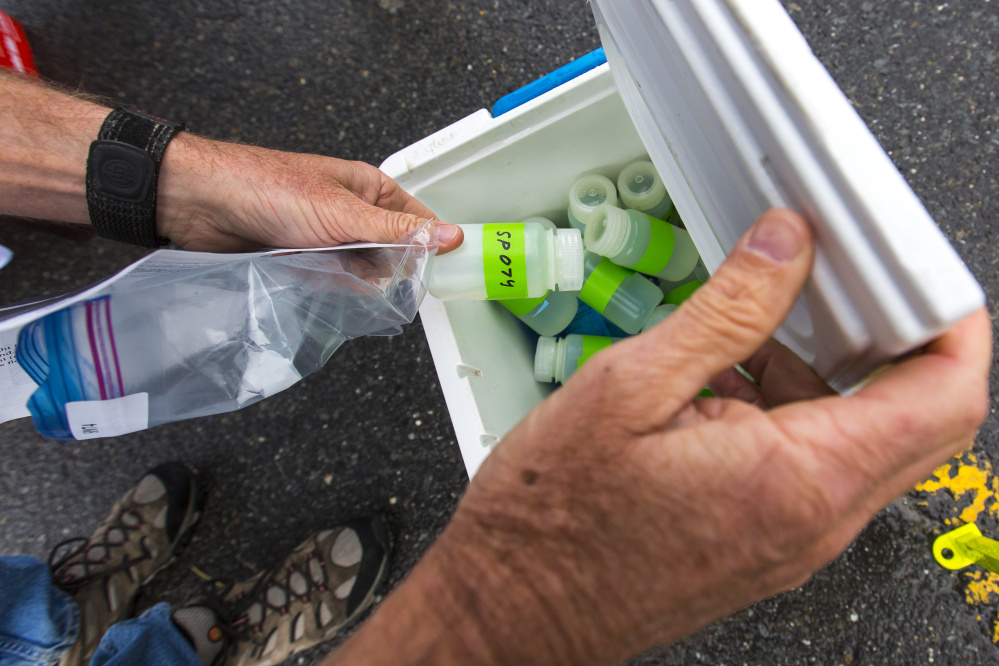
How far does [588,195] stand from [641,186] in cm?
11

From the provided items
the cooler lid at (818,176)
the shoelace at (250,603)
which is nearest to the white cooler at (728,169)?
the cooler lid at (818,176)

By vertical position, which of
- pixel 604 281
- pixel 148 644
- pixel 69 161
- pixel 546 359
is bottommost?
pixel 148 644

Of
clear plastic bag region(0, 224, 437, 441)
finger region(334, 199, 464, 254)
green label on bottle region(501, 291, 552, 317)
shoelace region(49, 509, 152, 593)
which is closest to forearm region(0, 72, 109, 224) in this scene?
clear plastic bag region(0, 224, 437, 441)

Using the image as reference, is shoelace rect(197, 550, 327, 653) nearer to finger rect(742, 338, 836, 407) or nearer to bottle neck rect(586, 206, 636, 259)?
bottle neck rect(586, 206, 636, 259)

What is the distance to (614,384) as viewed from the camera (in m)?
0.48

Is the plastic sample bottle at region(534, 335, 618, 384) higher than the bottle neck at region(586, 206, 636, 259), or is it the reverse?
the bottle neck at region(586, 206, 636, 259)

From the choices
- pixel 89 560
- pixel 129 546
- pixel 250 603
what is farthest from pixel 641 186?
pixel 89 560

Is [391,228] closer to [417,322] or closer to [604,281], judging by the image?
[604,281]

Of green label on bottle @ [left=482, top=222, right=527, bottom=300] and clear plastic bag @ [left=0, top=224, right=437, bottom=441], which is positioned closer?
clear plastic bag @ [left=0, top=224, right=437, bottom=441]

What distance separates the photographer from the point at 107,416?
2.31 ft

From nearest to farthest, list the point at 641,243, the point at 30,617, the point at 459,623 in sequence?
1. the point at 459,623
2. the point at 641,243
3. the point at 30,617

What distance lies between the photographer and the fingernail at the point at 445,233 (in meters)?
0.82

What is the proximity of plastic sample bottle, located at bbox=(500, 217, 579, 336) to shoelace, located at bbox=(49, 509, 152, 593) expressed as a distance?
117cm

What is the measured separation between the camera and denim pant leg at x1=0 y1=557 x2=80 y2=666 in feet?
3.84
